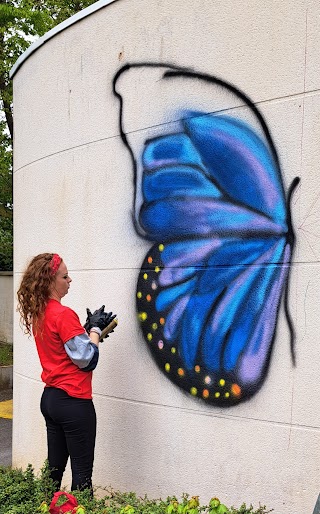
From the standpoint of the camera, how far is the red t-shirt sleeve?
Result: 293 centimetres

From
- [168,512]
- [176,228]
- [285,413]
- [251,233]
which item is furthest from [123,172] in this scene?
[168,512]

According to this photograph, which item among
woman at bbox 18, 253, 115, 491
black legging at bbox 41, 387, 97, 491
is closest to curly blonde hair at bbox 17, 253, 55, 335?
woman at bbox 18, 253, 115, 491

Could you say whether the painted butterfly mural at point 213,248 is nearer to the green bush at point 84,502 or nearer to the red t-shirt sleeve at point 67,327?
the red t-shirt sleeve at point 67,327

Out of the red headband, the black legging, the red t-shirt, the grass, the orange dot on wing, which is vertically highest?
the red headband

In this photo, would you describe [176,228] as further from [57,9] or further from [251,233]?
[57,9]

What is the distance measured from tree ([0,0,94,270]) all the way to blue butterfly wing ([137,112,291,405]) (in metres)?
8.80

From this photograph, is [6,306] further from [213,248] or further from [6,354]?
[213,248]

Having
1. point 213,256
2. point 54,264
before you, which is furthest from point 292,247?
point 54,264

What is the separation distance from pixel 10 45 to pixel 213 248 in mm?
9943

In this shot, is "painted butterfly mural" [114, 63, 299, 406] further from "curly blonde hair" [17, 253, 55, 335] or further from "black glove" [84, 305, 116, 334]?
"curly blonde hair" [17, 253, 55, 335]

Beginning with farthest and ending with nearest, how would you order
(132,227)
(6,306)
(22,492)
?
(6,306) < (132,227) < (22,492)

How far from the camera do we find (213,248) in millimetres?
3088

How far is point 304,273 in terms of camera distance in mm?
2717

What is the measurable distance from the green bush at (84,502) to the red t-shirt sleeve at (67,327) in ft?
2.16
